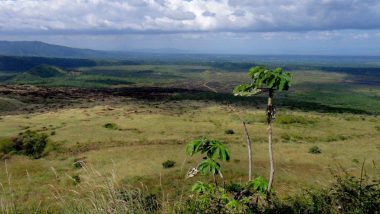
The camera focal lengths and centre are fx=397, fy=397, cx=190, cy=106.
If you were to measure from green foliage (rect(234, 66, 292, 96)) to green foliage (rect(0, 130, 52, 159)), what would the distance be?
5234 centimetres

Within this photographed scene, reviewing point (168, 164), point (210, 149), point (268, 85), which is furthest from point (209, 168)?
point (168, 164)

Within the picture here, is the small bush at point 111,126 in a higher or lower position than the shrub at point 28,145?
lower

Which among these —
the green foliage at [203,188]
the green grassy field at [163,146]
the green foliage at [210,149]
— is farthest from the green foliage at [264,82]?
the green grassy field at [163,146]

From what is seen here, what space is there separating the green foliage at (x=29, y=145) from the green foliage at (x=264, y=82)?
172 feet

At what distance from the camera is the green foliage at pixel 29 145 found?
56.6 meters

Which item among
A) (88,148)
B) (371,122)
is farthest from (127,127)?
(371,122)

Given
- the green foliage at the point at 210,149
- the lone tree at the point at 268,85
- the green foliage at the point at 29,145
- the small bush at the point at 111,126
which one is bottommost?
the small bush at the point at 111,126

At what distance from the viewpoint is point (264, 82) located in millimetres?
7777

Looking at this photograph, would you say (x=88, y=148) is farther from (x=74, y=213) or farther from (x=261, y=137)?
(x=74, y=213)

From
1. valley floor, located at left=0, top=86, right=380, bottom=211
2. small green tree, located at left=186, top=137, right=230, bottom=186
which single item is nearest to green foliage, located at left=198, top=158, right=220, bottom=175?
small green tree, located at left=186, top=137, right=230, bottom=186

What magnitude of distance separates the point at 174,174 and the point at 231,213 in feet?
115

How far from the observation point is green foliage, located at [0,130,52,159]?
56.6 m

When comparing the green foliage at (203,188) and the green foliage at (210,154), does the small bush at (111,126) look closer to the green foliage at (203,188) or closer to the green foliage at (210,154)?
the green foliage at (203,188)

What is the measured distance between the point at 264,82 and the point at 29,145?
58.2 m
